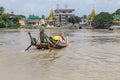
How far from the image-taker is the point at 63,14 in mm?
151250

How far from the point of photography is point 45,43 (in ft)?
66.4

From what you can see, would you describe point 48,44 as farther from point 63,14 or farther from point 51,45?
point 63,14

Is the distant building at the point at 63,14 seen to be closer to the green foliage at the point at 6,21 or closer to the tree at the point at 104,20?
the green foliage at the point at 6,21

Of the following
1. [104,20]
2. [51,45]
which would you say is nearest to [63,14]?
[104,20]

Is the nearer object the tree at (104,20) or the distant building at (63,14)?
the tree at (104,20)

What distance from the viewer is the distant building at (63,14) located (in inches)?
5669

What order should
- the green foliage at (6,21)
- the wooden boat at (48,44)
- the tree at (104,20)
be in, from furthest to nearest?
the tree at (104,20)
the green foliage at (6,21)
the wooden boat at (48,44)

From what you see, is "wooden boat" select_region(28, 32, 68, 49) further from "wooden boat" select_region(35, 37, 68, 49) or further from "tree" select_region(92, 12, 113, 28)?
"tree" select_region(92, 12, 113, 28)

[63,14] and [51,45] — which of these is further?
[63,14]

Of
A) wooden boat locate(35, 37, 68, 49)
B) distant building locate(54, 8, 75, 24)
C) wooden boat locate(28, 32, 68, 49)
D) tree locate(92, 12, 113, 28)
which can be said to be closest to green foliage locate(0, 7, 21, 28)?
tree locate(92, 12, 113, 28)

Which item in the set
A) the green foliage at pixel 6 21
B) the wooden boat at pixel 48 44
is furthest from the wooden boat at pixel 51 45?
the green foliage at pixel 6 21

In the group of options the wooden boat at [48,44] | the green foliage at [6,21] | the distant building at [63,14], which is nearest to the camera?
the wooden boat at [48,44]

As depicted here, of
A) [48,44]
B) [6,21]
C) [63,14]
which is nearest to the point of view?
[48,44]

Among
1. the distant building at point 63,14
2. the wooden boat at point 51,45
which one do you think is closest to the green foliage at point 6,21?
the distant building at point 63,14
